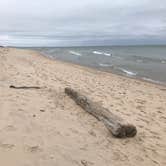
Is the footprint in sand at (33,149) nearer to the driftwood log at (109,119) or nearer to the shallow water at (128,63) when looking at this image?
the driftwood log at (109,119)

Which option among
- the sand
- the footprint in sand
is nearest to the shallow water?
the sand

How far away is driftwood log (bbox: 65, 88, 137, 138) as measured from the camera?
562 centimetres

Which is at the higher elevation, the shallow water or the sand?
the sand

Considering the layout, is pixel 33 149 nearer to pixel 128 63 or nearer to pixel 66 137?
pixel 66 137

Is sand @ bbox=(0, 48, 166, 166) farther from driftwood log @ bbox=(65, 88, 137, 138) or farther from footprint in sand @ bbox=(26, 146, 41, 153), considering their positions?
driftwood log @ bbox=(65, 88, 137, 138)

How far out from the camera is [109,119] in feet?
19.9

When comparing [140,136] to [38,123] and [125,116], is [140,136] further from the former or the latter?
Result: [38,123]

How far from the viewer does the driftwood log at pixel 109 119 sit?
5617 millimetres

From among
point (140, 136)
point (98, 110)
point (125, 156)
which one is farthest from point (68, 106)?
point (125, 156)

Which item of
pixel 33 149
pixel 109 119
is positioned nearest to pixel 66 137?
pixel 33 149

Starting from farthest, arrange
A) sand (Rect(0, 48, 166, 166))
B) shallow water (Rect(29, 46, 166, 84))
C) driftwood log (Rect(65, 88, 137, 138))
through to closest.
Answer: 1. shallow water (Rect(29, 46, 166, 84))
2. driftwood log (Rect(65, 88, 137, 138))
3. sand (Rect(0, 48, 166, 166))

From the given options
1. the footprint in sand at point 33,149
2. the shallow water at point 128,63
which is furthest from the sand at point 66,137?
the shallow water at point 128,63

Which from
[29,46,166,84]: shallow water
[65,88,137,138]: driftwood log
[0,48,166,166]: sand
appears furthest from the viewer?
[29,46,166,84]: shallow water

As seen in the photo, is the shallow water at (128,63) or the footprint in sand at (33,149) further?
the shallow water at (128,63)
